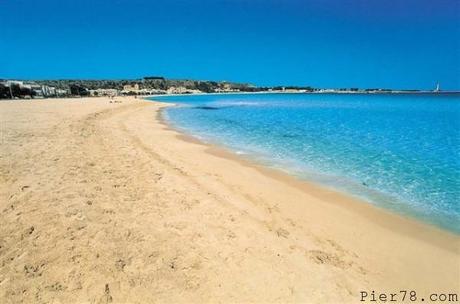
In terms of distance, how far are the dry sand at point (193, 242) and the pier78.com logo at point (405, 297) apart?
0.09 m

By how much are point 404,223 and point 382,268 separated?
6.49ft

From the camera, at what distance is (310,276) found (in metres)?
3.78

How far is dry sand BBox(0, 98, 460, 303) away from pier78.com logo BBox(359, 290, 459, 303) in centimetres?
9

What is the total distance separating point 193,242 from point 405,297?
2.65 meters

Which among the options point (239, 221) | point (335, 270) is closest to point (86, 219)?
point (239, 221)

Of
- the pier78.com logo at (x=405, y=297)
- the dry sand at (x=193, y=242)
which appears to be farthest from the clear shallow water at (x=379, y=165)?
the pier78.com logo at (x=405, y=297)

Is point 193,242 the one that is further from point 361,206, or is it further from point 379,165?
point 379,165

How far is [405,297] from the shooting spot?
369 cm

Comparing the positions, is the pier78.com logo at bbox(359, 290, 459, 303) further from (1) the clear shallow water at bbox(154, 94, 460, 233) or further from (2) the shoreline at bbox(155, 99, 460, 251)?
(1) the clear shallow water at bbox(154, 94, 460, 233)

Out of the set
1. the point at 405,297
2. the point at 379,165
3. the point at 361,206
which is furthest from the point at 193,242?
the point at 379,165

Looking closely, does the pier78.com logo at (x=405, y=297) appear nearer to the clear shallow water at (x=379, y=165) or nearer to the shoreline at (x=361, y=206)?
the shoreline at (x=361, y=206)

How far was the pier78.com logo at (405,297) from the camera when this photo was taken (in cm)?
357

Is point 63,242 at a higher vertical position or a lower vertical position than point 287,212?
higher

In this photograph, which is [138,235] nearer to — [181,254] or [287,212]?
[181,254]
